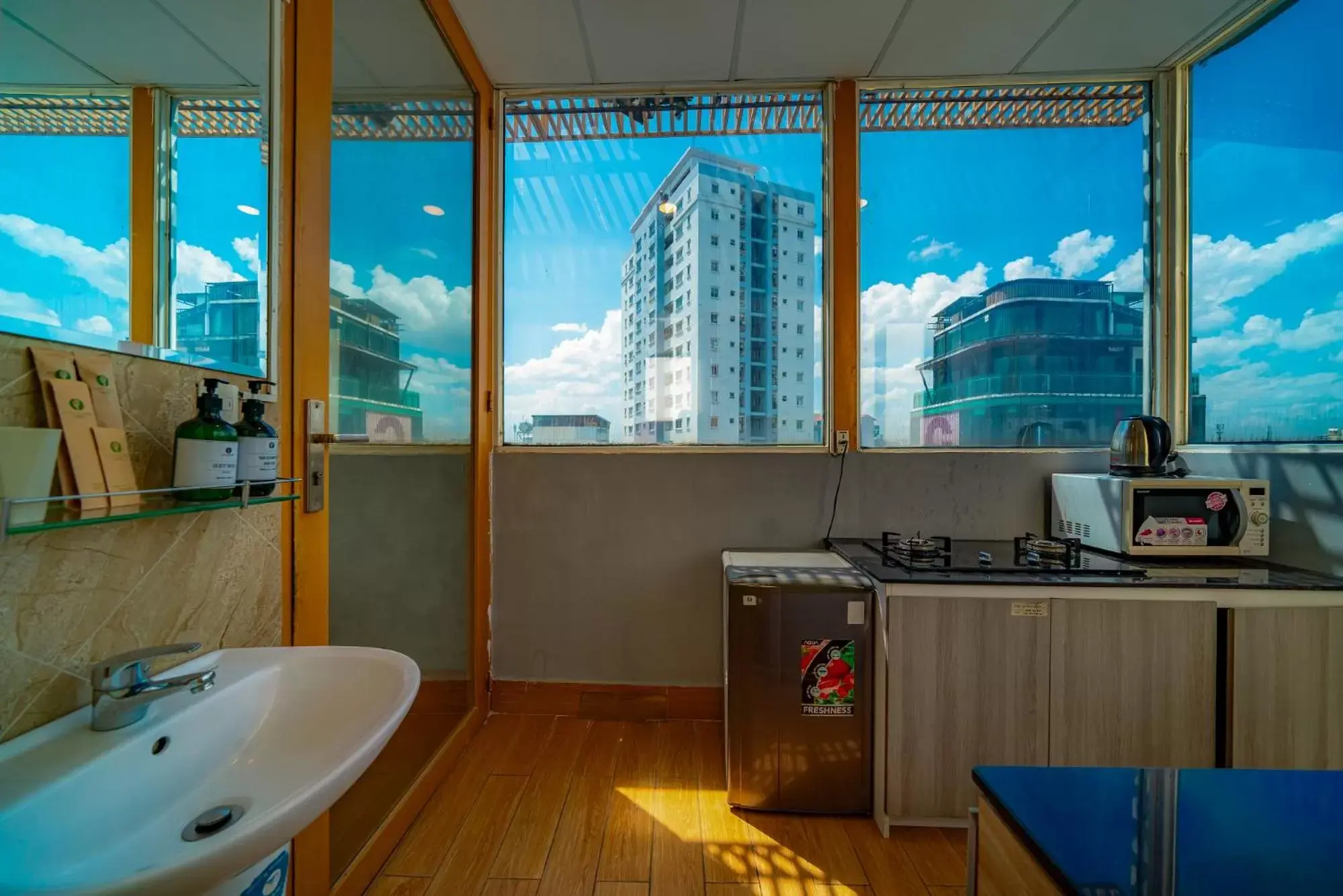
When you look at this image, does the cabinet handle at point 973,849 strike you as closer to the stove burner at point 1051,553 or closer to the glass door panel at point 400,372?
the stove burner at point 1051,553

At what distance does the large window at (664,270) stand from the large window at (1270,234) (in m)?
1.74

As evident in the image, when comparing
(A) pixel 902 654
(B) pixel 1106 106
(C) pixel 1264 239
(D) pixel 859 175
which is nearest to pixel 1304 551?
(C) pixel 1264 239

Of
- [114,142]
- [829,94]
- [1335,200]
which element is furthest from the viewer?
[829,94]

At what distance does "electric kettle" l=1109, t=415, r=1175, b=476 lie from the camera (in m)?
1.99

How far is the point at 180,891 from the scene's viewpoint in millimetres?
525

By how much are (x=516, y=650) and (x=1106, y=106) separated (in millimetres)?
4045

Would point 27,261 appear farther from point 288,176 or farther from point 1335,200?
point 1335,200

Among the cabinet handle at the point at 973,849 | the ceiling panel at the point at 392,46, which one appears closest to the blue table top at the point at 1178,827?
the cabinet handle at the point at 973,849

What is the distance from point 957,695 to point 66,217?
8.21 feet

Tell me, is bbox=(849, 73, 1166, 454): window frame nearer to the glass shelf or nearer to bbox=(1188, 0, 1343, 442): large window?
bbox=(1188, 0, 1343, 442): large window

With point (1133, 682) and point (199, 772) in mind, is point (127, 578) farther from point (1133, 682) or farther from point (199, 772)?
point (1133, 682)

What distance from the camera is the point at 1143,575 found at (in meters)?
1.73

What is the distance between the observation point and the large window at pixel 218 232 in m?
0.95

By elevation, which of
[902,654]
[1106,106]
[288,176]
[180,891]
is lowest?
[902,654]
